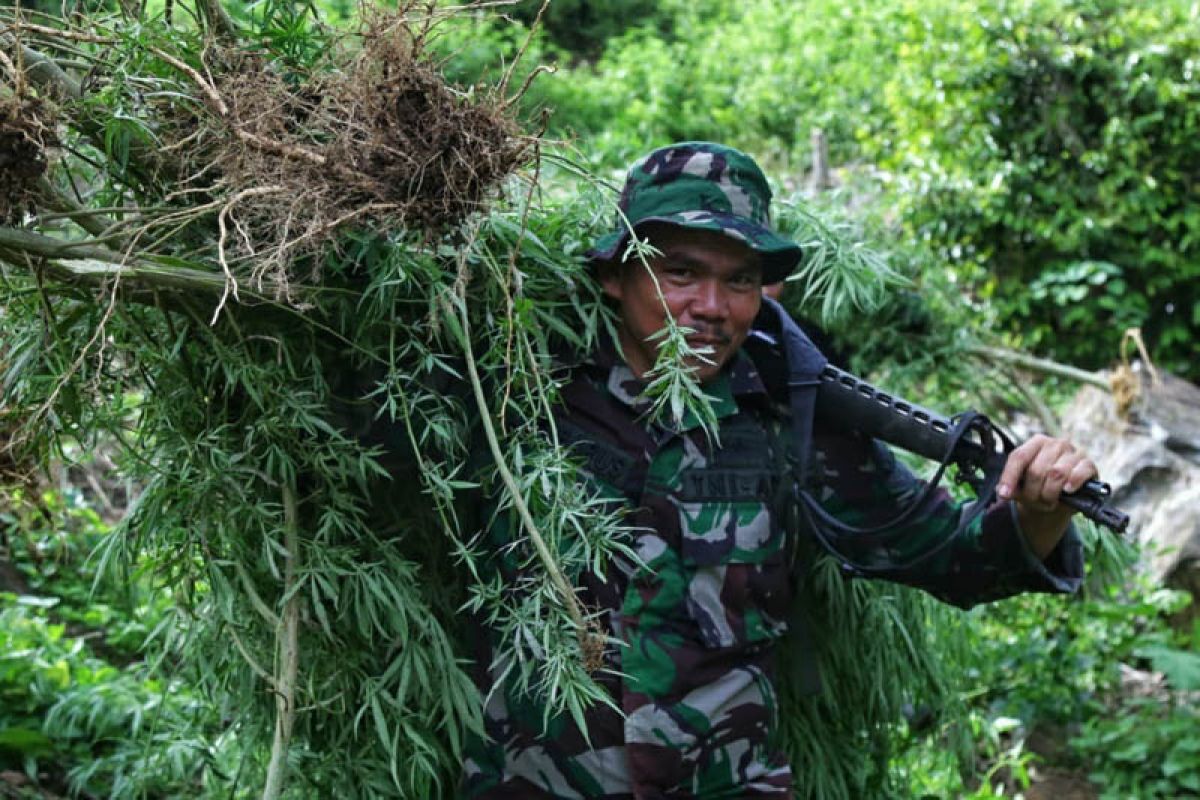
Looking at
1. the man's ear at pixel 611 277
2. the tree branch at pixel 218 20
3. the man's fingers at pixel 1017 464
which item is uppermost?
the tree branch at pixel 218 20

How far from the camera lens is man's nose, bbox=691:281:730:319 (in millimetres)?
2713

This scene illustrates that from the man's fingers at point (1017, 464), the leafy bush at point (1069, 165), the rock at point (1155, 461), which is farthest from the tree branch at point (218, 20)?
the leafy bush at point (1069, 165)

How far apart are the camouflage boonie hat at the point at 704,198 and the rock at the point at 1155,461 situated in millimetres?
3311

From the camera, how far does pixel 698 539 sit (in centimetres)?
273

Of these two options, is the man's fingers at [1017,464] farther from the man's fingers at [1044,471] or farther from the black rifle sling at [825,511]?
the black rifle sling at [825,511]

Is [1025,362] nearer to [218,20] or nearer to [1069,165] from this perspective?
[218,20]

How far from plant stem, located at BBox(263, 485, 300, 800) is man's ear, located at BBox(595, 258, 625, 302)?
0.76 m

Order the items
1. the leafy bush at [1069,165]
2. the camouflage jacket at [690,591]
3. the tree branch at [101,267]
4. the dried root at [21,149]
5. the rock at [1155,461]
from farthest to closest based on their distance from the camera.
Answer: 1. the leafy bush at [1069,165]
2. the rock at [1155,461]
3. the camouflage jacket at [690,591]
4. the tree branch at [101,267]
5. the dried root at [21,149]

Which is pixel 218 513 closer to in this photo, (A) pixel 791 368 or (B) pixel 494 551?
(B) pixel 494 551

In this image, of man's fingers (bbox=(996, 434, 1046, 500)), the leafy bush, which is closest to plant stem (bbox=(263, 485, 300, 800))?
man's fingers (bbox=(996, 434, 1046, 500))

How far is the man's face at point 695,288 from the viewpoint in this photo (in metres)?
2.72

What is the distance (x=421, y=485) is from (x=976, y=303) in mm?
5624

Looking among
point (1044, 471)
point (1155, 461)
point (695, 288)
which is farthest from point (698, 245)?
point (1155, 461)

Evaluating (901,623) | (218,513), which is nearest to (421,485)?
(218,513)
